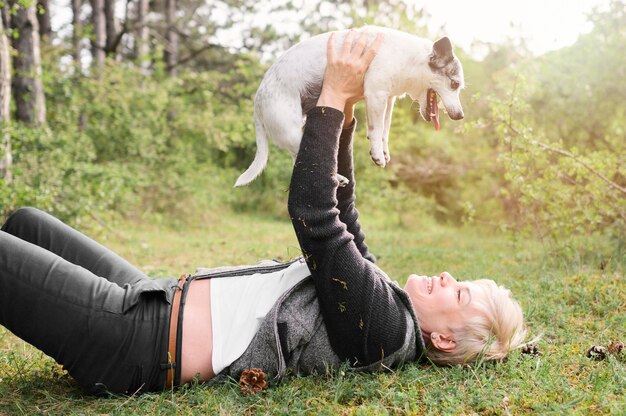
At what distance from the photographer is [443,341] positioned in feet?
7.38

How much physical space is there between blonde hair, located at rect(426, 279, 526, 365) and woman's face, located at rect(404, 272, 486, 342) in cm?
2

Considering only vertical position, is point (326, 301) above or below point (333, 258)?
below

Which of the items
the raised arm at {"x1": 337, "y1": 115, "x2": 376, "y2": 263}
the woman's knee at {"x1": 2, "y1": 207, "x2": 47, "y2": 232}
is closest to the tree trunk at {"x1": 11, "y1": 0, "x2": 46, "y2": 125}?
the woman's knee at {"x1": 2, "y1": 207, "x2": 47, "y2": 232}

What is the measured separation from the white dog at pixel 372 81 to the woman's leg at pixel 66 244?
71cm

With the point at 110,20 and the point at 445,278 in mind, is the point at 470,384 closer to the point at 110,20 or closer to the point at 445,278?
the point at 445,278

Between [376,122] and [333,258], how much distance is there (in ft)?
2.04

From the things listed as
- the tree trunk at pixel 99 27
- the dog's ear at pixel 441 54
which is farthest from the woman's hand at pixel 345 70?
the tree trunk at pixel 99 27

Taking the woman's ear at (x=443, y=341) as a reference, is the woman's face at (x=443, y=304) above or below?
above

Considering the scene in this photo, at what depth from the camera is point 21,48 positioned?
7.30 meters

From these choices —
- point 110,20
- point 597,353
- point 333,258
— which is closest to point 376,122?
point 333,258

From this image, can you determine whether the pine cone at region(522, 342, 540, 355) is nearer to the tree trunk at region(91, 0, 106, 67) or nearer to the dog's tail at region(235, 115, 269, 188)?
the dog's tail at region(235, 115, 269, 188)

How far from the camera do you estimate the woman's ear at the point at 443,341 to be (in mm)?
2232

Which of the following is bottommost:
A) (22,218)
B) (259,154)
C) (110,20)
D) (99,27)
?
(22,218)

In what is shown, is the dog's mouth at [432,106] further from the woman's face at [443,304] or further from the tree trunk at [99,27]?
the tree trunk at [99,27]
